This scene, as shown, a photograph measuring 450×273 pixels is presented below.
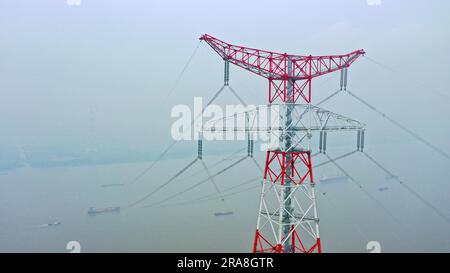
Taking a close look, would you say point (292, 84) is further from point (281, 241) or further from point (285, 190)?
point (281, 241)

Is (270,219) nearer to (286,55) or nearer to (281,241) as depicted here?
(281,241)

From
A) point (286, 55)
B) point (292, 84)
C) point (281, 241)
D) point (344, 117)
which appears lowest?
point (281, 241)

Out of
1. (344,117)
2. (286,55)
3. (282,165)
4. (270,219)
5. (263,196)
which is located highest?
(286,55)

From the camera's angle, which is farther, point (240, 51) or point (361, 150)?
point (361, 150)

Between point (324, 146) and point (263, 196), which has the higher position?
point (324, 146)
